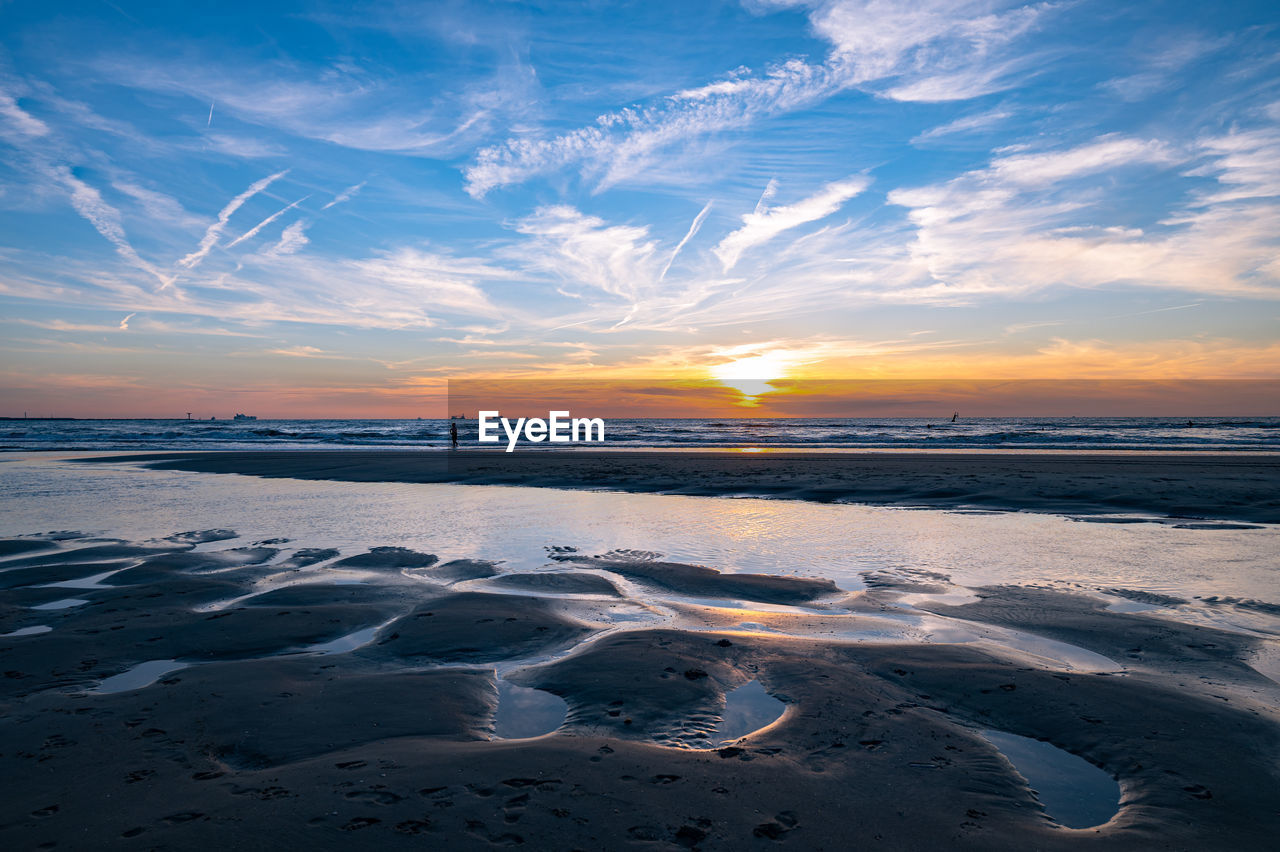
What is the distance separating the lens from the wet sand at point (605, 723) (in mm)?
3434

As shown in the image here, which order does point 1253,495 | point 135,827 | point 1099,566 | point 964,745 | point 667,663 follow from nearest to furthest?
point 135,827, point 964,745, point 667,663, point 1099,566, point 1253,495

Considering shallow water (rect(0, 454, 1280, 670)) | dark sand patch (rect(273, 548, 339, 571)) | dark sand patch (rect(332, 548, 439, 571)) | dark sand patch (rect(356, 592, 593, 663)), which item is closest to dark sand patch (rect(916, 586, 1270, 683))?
shallow water (rect(0, 454, 1280, 670))

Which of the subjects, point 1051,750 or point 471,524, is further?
point 471,524

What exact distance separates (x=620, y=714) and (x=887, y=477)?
20.6 metres

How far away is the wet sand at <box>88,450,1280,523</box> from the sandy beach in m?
10.3

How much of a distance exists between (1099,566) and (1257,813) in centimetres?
764

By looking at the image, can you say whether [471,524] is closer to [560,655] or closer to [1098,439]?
[560,655]

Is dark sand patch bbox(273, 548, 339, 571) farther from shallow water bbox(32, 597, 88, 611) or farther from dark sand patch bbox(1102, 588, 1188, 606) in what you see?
dark sand patch bbox(1102, 588, 1188, 606)

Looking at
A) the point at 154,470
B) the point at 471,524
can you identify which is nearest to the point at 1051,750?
the point at 471,524

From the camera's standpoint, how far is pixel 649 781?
12.6 ft

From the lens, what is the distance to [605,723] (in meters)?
4.73

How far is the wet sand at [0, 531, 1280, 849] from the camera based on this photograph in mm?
3434

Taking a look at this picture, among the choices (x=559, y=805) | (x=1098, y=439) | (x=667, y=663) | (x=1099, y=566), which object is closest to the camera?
(x=559, y=805)

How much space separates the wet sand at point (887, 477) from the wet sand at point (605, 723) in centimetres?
1086
